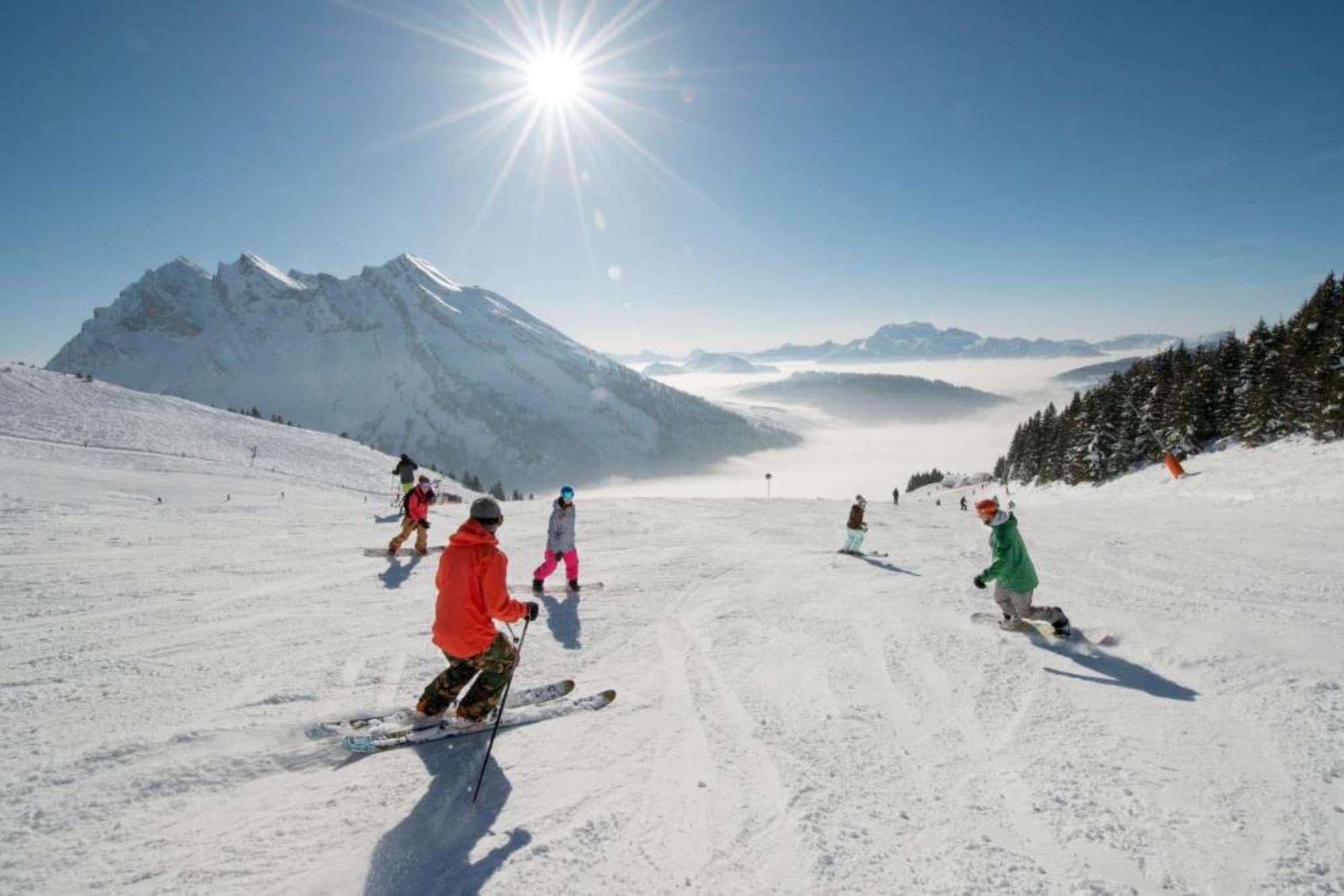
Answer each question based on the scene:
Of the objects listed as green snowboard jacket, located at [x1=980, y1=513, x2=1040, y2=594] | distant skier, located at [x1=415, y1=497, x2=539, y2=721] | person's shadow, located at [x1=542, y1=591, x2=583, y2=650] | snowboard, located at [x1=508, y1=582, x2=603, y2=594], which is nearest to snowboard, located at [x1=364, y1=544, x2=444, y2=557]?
snowboard, located at [x1=508, y1=582, x2=603, y2=594]

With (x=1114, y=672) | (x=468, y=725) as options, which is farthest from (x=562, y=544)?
(x=1114, y=672)

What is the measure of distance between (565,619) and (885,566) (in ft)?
27.8

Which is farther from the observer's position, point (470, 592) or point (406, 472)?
point (406, 472)

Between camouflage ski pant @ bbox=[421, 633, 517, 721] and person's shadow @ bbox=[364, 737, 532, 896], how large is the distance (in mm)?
456

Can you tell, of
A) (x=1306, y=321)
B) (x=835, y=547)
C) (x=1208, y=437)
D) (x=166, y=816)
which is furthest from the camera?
(x=1208, y=437)

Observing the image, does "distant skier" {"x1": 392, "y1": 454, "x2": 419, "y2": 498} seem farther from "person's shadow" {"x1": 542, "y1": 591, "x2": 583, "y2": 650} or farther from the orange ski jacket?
the orange ski jacket

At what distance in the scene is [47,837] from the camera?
12.5ft

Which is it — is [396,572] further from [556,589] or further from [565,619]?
[565,619]

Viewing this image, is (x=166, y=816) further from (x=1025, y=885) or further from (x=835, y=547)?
(x=835, y=547)

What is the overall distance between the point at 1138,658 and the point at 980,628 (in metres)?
1.87

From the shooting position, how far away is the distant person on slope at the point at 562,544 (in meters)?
10.5

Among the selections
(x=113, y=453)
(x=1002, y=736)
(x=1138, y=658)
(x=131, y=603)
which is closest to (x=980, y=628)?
(x=1138, y=658)

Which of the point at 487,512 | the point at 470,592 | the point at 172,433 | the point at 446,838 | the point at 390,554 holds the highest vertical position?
the point at 172,433

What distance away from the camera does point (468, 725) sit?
212 inches
